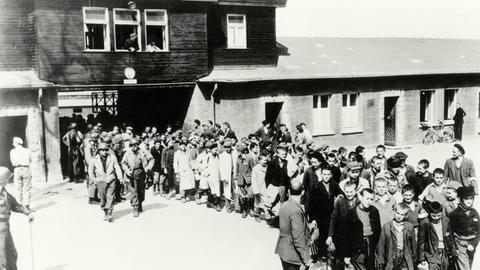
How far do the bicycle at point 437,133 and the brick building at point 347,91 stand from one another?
0.37 metres

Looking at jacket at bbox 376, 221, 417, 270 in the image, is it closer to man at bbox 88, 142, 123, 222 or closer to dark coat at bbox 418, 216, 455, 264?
dark coat at bbox 418, 216, 455, 264

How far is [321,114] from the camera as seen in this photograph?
23250 mm

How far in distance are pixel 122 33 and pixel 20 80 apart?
169 inches

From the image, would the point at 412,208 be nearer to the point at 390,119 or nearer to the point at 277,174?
the point at 277,174

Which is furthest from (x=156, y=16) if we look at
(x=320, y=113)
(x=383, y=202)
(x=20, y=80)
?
(x=383, y=202)

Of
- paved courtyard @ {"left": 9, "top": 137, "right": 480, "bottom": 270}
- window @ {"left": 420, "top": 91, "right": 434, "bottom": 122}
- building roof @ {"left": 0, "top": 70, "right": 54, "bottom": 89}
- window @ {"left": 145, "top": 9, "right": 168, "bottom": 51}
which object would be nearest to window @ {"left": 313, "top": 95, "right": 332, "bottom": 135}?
window @ {"left": 420, "top": 91, "right": 434, "bottom": 122}

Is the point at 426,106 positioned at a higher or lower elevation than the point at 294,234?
higher

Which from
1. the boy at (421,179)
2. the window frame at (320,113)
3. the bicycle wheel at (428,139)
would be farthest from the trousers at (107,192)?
the bicycle wheel at (428,139)

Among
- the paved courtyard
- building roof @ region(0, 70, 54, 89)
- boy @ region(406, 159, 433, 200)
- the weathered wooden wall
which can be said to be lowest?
the paved courtyard

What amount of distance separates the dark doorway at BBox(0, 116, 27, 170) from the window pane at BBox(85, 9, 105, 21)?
445cm

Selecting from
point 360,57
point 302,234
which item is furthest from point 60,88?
point 360,57

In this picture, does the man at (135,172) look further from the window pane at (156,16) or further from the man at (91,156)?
the window pane at (156,16)

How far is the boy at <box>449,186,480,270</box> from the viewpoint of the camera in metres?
7.68

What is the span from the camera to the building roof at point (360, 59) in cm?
2220
